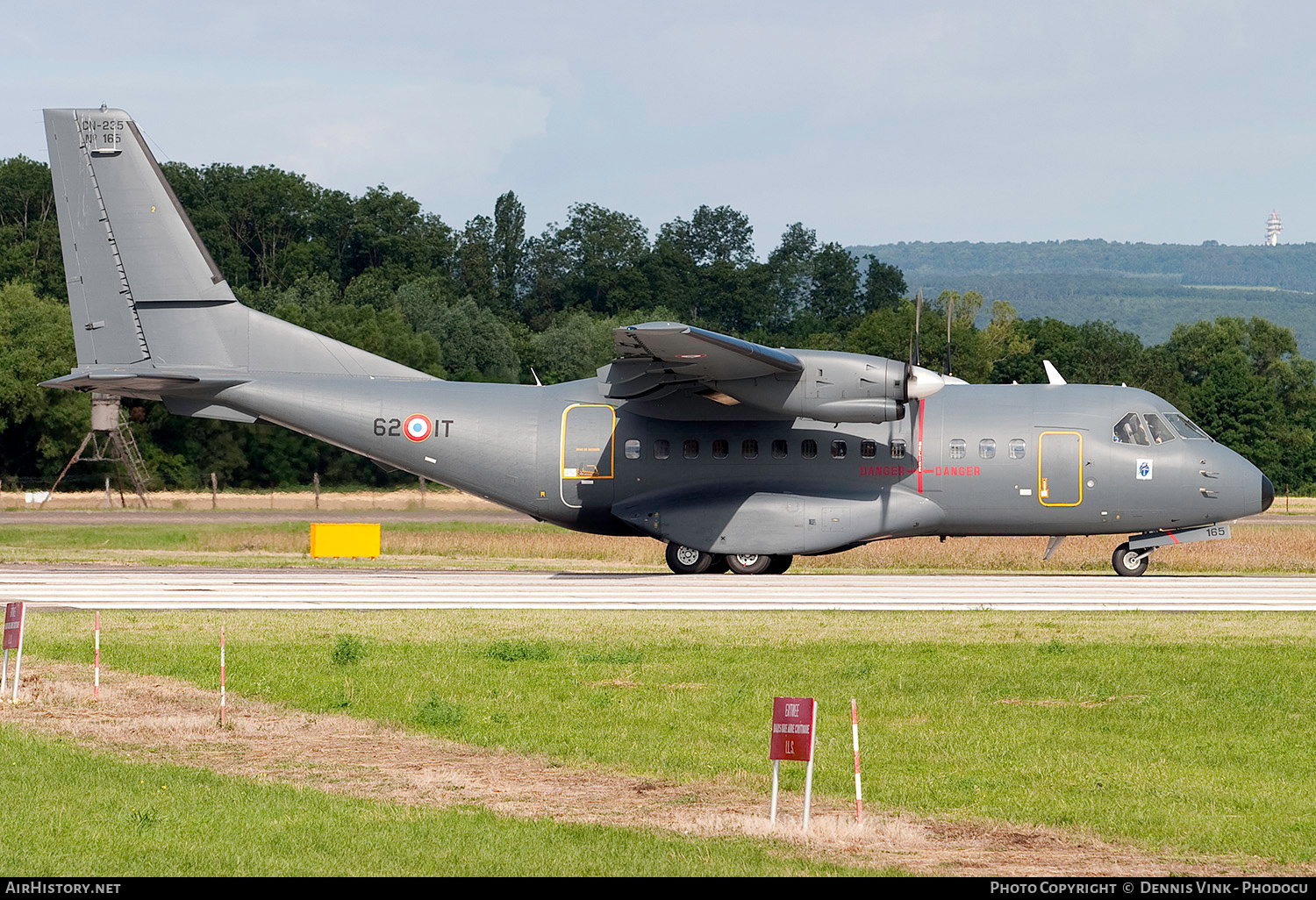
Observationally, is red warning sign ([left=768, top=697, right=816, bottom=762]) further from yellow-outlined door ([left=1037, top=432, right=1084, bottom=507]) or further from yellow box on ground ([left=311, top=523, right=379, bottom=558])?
yellow box on ground ([left=311, top=523, right=379, bottom=558])

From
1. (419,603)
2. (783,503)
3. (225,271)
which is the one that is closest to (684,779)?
(419,603)

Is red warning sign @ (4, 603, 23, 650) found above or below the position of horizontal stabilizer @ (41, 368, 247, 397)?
below

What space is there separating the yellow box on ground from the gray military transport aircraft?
7.22 meters

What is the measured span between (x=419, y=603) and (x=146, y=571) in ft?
30.1

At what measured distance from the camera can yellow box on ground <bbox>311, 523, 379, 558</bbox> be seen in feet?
115

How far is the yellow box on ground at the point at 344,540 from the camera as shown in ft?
115

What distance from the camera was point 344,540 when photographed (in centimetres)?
3550

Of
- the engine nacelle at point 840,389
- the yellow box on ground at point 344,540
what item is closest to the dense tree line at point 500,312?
the yellow box on ground at point 344,540

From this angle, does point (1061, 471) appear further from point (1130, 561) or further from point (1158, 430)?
point (1130, 561)

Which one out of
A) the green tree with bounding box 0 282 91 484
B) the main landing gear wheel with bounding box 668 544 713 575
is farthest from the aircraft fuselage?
the green tree with bounding box 0 282 91 484

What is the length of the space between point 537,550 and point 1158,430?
16.5 m

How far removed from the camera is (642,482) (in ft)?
89.2

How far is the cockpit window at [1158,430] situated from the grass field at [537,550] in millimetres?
5096

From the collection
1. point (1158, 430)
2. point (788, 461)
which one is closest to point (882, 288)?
point (1158, 430)
